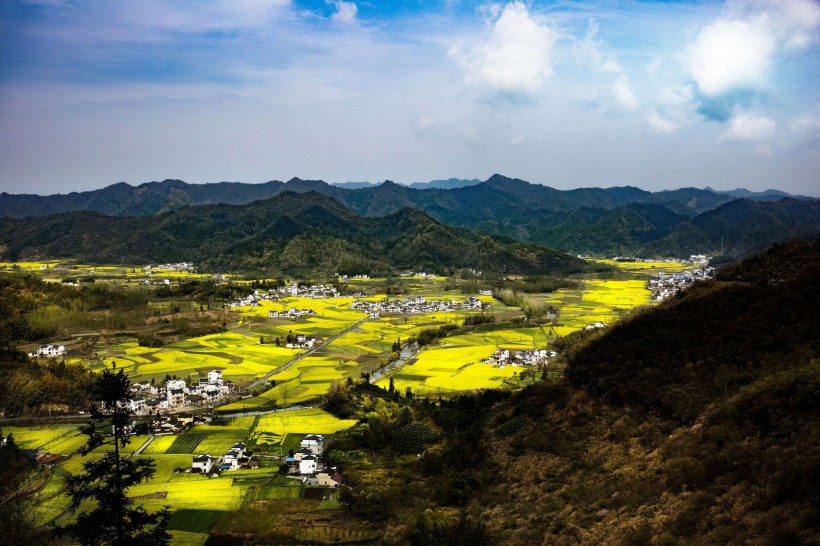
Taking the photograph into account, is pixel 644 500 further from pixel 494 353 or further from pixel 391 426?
pixel 494 353

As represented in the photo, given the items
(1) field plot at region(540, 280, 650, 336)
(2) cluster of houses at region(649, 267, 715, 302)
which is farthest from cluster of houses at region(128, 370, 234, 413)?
(2) cluster of houses at region(649, 267, 715, 302)

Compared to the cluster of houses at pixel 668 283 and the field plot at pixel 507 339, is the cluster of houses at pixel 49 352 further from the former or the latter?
the cluster of houses at pixel 668 283

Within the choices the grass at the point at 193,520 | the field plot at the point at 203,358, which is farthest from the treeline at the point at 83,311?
the grass at the point at 193,520

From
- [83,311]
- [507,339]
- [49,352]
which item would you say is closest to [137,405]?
[49,352]

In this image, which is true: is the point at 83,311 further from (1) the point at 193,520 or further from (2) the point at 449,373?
(1) the point at 193,520

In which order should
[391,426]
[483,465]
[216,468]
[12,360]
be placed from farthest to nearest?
1. [12,360]
2. [391,426]
3. [216,468]
4. [483,465]

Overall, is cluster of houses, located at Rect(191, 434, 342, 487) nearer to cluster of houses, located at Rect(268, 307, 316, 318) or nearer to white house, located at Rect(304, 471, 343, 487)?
white house, located at Rect(304, 471, 343, 487)

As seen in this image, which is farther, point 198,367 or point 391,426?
point 198,367

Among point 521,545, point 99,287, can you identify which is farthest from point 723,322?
point 99,287
